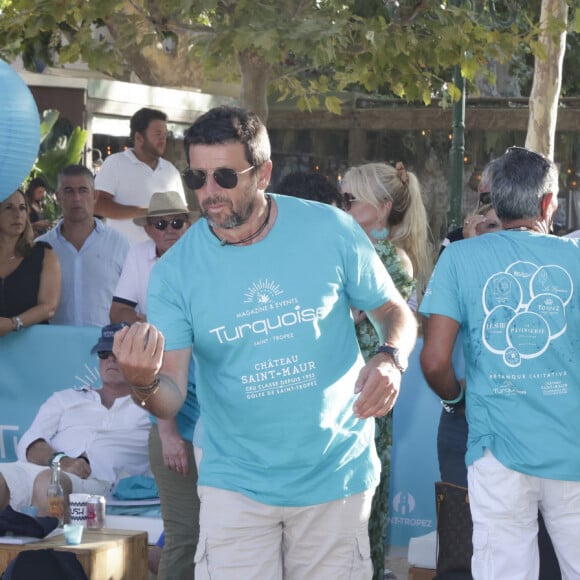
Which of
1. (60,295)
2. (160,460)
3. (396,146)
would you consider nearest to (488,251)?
(160,460)

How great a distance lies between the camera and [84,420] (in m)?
6.91

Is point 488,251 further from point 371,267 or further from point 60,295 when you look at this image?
point 60,295

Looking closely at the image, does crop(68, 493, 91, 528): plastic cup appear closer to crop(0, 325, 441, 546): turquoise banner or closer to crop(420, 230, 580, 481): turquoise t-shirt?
crop(0, 325, 441, 546): turquoise banner

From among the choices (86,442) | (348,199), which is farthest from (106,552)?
(348,199)

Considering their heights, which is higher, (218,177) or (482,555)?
(218,177)

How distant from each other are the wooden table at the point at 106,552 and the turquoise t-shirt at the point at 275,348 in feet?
5.01

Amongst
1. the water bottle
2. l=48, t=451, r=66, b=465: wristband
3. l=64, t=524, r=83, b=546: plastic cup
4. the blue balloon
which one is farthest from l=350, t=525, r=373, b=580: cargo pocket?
the blue balloon

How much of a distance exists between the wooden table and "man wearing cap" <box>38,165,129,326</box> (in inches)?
120

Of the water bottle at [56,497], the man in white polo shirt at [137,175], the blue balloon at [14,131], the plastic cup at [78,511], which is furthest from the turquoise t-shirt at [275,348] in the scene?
the man in white polo shirt at [137,175]

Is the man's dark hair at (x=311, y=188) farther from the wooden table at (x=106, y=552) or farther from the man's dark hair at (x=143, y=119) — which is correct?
the man's dark hair at (x=143, y=119)

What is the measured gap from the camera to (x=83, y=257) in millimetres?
8484

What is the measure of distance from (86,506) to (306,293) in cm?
241

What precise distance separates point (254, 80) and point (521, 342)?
5.84 metres

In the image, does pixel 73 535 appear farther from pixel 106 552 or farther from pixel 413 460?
pixel 413 460
